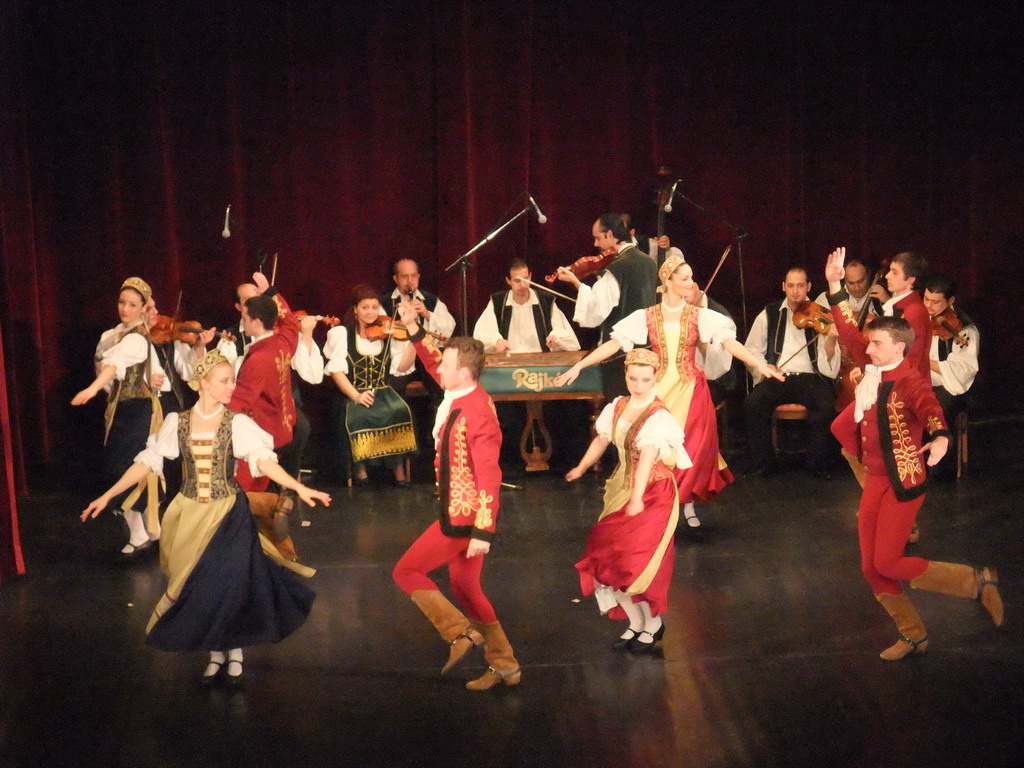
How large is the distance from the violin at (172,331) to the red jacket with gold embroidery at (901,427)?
11.7 feet

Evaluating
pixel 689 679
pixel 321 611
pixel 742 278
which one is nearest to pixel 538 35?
pixel 742 278

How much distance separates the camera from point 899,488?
4.16m

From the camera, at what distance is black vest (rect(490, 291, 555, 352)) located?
7.39m

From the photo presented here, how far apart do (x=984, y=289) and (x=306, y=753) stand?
627 cm

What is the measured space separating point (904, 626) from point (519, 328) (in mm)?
3646

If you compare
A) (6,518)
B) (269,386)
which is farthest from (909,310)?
(6,518)

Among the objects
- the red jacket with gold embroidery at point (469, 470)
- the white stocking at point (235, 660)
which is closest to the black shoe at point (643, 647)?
the red jacket with gold embroidery at point (469, 470)

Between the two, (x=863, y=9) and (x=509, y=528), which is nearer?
(x=509, y=528)

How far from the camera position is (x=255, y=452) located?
403 cm

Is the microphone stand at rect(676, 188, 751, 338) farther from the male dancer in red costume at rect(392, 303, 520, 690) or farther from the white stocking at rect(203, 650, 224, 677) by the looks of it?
the white stocking at rect(203, 650, 224, 677)

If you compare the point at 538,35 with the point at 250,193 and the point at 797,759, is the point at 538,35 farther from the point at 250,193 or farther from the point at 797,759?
the point at 797,759

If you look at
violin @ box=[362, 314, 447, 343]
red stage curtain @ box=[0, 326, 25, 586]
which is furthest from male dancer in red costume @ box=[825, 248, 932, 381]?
red stage curtain @ box=[0, 326, 25, 586]

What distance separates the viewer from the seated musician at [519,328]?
24.0 ft

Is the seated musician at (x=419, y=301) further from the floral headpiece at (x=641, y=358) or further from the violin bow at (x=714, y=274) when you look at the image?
the floral headpiece at (x=641, y=358)
